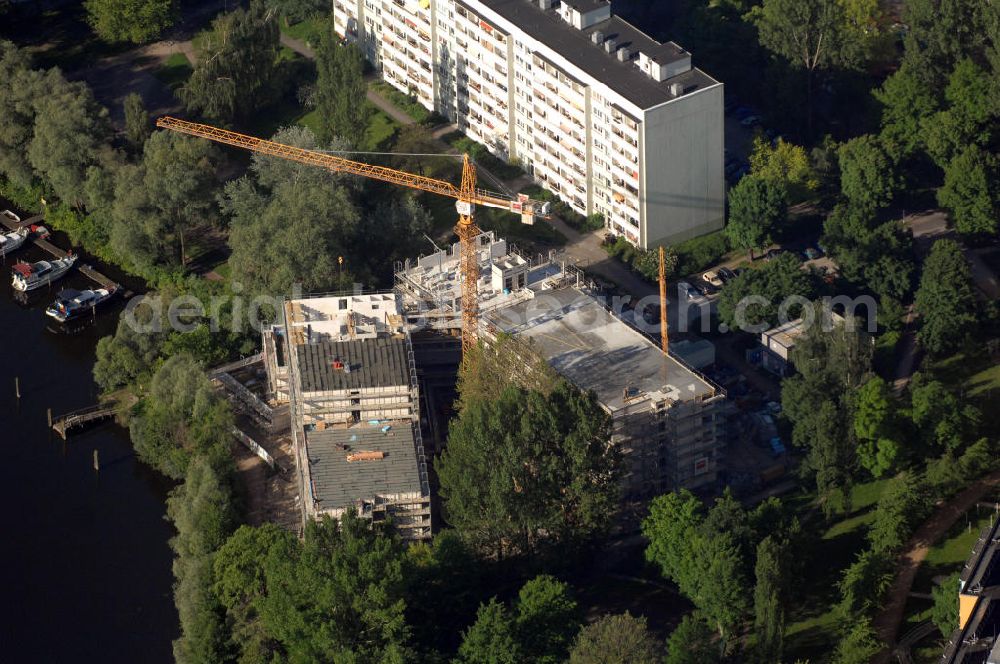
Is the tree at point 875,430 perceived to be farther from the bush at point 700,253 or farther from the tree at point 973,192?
the tree at point 973,192

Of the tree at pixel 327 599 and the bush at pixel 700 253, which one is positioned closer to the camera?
the tree at pixel 327 599

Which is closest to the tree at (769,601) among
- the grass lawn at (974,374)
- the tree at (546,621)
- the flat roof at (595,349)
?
the tree at (546,621)

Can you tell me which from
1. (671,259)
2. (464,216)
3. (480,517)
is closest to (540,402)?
(480,517)

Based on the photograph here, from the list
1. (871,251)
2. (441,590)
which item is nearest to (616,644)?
(441,590)

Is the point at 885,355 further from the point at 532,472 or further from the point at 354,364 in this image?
the point at 354,364

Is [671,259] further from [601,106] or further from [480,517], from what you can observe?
[480,517]

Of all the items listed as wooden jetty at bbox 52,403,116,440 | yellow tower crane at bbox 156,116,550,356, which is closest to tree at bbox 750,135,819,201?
yellow tower crane at bbox 156,116,550,356
